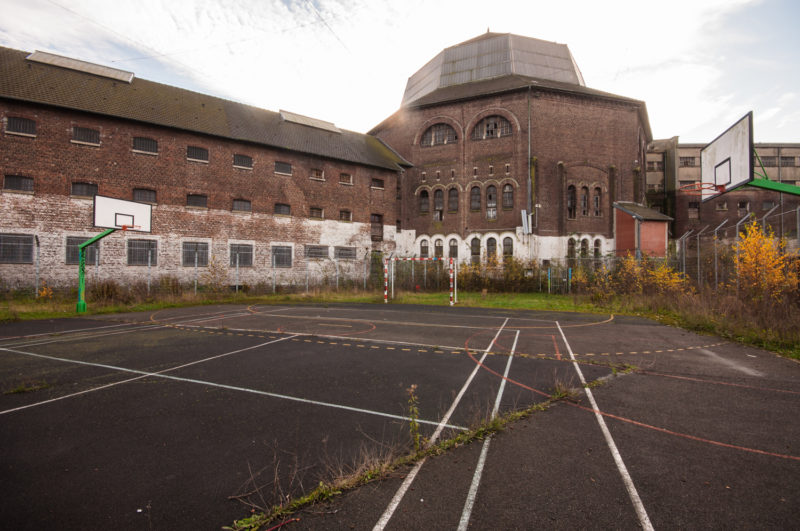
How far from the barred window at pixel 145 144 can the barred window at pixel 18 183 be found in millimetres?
5242

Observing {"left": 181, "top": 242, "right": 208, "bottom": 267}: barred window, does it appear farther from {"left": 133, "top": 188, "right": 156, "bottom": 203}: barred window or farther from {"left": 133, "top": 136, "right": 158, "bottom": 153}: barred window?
{"left": 133, "top": 136, "right": 158, "bottom": 153}: barred window

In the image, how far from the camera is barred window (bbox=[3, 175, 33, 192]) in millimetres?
19688

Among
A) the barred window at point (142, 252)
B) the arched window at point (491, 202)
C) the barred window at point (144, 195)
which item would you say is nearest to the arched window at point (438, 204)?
the arched window at point (491, 202)

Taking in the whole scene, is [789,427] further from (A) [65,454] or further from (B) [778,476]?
(A) [65,454]

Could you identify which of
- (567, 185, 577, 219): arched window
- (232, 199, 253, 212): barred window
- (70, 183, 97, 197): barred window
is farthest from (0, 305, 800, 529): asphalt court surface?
(567, 185, 577, 219): arched window

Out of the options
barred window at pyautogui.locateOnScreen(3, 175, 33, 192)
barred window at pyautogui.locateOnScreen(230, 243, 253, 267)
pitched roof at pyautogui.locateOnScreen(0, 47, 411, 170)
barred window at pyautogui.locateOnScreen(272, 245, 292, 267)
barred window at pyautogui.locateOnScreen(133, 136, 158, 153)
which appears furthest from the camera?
barred window at pyautogui.locateOnScreen(272, 245, 292, 267)

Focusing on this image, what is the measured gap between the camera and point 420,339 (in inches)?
388

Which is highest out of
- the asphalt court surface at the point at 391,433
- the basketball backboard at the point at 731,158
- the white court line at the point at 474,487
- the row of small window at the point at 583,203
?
the row of small window at the point at 583,203

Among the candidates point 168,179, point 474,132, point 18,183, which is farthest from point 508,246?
point 18,183

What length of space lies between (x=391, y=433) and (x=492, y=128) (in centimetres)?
3226

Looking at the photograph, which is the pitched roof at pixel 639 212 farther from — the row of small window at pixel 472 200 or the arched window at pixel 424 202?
the arched window at pixel 424 202

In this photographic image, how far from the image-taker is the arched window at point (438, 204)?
34.2m

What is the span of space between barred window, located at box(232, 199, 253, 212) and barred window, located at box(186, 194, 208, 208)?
176 cm

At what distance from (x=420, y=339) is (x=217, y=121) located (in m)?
24.3
